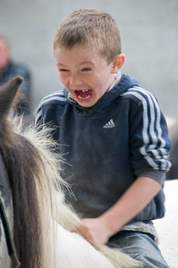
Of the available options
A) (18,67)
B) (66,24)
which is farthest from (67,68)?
(18,67)

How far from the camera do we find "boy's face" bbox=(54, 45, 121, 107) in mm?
837

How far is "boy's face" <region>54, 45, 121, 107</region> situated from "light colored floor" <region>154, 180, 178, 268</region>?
1.25ft

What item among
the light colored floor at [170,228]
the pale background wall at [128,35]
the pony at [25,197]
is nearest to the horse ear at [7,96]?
the pony at [25,197]

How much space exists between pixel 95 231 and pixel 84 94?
0.23m

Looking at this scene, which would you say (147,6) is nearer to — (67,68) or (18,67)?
(18,67)

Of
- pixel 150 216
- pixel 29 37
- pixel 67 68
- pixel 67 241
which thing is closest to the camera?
pixel 67 241

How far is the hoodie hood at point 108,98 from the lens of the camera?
90 centimetres

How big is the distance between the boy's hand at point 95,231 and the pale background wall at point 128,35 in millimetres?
2582

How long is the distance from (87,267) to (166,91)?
109 inches

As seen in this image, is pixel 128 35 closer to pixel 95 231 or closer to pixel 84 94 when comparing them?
pixel 84 94

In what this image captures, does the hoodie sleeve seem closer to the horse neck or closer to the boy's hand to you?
the boy's hand

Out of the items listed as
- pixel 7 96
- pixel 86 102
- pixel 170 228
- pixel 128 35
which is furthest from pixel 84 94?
pixel 128 35

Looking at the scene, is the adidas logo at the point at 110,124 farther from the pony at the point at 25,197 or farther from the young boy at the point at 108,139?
the pony at the point at 25,197

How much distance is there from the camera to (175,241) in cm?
113
